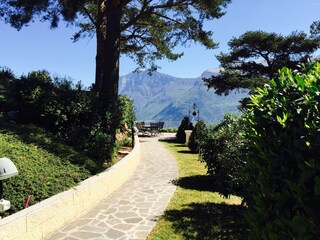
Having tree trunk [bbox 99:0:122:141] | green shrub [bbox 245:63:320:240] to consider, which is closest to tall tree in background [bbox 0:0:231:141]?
tree trunk [bbox 99:0:122:141]

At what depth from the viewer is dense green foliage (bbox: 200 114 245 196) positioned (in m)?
7.88

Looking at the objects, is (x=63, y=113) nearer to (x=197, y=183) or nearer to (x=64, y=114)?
(x=64, y=114)

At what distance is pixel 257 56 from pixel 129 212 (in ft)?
93.6

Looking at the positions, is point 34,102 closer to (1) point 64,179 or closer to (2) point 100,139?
(2) point 100,139

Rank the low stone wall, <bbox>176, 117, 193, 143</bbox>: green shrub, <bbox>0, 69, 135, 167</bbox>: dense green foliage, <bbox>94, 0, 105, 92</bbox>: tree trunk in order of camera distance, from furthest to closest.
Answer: <bbox>176, 117, 193, 143</bbox>: green shrub → <bbox>94, 0, 105, 92</bbox>: tree trunk → <bbox>0, 69, 135, 167</bbox>: dense green foliage → the low stone wall

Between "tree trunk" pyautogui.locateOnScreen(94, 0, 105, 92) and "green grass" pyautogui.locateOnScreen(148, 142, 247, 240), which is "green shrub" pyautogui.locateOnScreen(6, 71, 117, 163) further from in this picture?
"tree trunk" pyautogui.locateOnScreen(94, 0, 105, 92)

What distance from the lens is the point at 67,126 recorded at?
1162 centimetres

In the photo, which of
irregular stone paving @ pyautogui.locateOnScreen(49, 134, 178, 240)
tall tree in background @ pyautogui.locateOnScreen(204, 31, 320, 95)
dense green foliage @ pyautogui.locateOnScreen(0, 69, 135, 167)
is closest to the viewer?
irregular stone paving @ pyautogui.locateOnScreen(49, 134, 178, 240)

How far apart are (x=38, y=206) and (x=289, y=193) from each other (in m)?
4.61

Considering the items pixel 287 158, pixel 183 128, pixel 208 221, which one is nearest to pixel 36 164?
pixel 208 221

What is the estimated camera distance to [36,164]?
754 centimetres

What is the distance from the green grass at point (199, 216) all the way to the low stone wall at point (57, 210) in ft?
5.63

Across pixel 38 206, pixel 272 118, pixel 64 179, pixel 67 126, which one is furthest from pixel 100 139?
pixel 272 118

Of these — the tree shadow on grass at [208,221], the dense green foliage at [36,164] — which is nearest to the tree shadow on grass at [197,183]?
the tree shadow on grass at [208,221]
